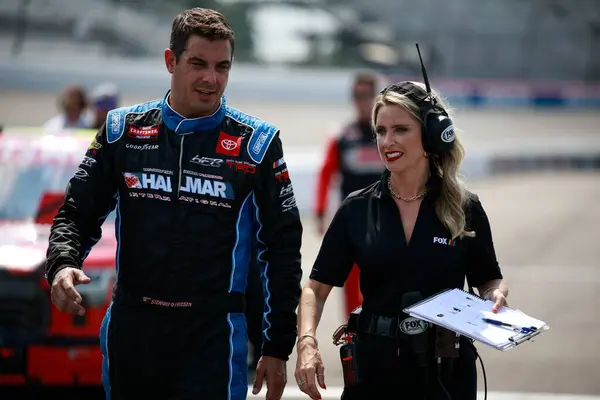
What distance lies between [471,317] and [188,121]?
1210 mm

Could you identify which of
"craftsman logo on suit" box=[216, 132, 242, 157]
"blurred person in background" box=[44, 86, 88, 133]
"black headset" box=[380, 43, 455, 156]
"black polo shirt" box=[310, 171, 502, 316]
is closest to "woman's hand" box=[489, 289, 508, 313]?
"black polo shirt" box=[310, 171, 502, 316]

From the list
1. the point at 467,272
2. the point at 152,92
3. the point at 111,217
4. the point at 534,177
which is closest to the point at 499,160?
the point at 534,177

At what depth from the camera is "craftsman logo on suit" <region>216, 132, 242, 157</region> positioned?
3729mm

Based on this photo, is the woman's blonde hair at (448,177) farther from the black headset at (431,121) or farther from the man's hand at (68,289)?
the man's hand at (68,289)

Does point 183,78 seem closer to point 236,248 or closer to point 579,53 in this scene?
point 236,248

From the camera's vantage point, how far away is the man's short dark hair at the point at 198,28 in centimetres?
367

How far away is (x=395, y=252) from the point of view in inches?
145

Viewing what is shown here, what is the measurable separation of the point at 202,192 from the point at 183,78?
42 cm

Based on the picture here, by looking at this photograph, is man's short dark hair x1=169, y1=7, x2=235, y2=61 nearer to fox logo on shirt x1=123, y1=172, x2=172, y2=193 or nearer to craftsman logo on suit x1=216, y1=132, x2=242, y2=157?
craftsman logo on suit x1=216, y1=132, x2=242, y2=157

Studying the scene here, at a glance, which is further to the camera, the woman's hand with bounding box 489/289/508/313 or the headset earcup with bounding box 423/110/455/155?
the headset earcup with bounding box 423/110/455/155

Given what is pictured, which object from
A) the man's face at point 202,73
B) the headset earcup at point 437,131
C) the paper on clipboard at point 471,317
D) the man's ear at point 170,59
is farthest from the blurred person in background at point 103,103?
the paper on clipboard at point 471,317

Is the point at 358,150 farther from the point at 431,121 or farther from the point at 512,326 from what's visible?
the point at 512,326

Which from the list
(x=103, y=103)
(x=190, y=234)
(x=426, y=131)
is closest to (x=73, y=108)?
(x=103, y=103)

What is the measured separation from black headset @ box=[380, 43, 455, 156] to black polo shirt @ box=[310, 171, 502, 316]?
150 mm
